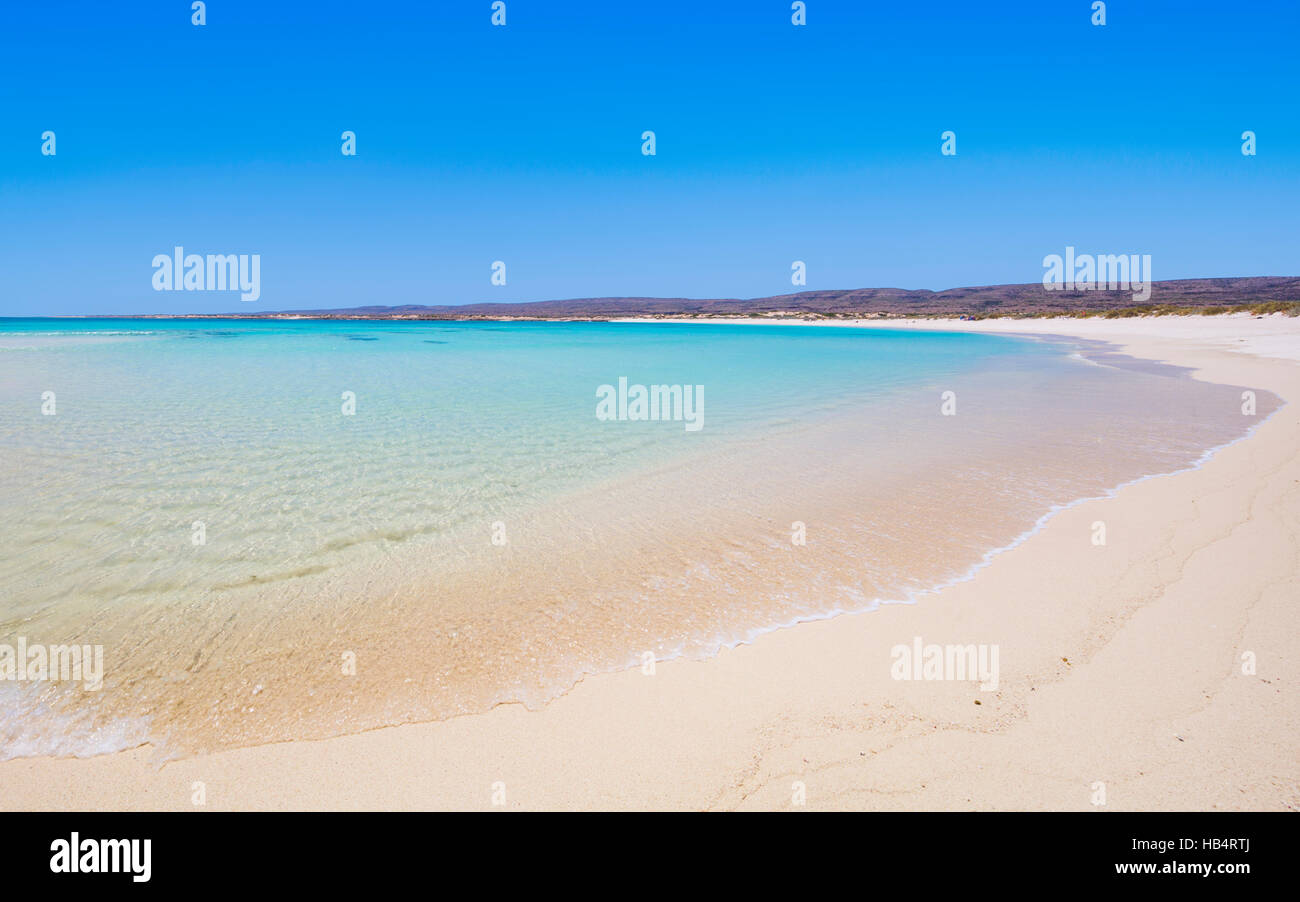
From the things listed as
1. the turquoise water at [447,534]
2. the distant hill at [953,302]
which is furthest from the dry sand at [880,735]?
the distant hill at [953,302]

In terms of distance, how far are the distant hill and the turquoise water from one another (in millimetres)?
59578

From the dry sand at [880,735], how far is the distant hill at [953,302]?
63.9 meters

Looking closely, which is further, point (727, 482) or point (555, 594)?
point (727, 482)

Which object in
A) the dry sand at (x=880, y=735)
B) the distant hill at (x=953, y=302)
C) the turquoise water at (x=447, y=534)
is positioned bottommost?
the dry sand at (x=880, y=735)

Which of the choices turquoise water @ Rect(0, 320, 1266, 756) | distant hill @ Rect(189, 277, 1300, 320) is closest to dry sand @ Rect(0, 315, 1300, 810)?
turquoise water @ Rect(0, 320, 1266, 756)

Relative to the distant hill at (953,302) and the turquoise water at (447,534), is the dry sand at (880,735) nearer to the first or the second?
the turquoise water at (447,534)

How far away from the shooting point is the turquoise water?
3855 millimetres

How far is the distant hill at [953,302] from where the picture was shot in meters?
90.2

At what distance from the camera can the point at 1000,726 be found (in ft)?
10.8

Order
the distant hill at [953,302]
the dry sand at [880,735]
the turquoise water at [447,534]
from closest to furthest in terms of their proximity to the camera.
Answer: the dry sand at [880,735], the turquoise water at [447,534], the distant hill at [953,302]
